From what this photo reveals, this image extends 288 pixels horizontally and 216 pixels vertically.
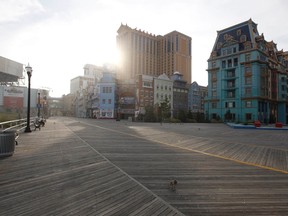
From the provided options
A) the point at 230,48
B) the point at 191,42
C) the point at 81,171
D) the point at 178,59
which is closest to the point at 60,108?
the point at 178,59

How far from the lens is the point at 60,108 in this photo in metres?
169

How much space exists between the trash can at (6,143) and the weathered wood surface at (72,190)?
86cm

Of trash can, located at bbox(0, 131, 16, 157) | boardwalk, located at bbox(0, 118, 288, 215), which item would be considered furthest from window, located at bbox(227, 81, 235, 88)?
trash can, located at bbox(0, 131, 16, 157)

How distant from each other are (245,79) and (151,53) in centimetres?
9718

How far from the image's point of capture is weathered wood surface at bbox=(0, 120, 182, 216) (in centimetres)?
400

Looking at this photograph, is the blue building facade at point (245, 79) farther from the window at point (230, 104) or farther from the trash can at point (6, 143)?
the trash can at point (6, 143)

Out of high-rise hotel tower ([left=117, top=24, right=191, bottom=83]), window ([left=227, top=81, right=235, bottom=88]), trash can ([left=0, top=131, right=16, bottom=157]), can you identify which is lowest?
trash can ([left=0, top=131, right=16, bottom=157])

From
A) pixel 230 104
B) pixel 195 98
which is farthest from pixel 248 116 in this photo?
pixel 195 98

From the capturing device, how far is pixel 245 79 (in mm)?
55906

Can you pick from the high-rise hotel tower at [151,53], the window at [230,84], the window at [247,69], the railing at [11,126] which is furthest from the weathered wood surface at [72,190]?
the high-rise hotel tower at [151,53]

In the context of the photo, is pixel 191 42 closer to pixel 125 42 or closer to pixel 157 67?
pixel 157 67

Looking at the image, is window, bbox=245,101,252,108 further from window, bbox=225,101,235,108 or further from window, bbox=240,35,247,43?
window, bbox=240,35,247,43

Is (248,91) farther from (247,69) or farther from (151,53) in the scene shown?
(151,53)

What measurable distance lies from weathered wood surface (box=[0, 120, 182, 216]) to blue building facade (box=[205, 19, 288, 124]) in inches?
2169
